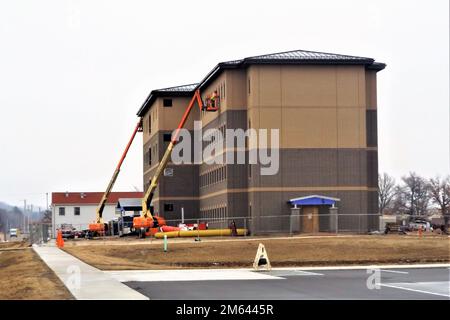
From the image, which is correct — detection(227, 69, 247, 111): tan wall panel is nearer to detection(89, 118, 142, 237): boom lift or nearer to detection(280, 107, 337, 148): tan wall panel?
detection(280, 107, 337, 148): tan wall panel

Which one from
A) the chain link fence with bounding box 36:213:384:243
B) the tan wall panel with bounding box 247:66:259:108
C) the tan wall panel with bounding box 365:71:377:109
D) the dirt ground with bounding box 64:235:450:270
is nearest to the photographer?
the dirt ground with bounding box 64:235:450:270

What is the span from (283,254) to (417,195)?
10467 cm

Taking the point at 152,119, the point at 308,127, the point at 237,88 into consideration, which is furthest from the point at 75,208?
the point at 308,127

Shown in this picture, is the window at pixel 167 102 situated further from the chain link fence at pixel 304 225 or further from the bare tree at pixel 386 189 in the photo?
the bare tree at pixel 386 189

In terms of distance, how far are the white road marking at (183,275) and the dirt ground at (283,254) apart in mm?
2995

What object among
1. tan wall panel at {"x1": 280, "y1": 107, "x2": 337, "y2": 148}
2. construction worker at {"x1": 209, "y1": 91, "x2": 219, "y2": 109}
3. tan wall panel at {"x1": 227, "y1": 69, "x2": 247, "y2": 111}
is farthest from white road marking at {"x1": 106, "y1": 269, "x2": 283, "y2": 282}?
construction worker at {"x1": 209, "y1": 91, "x2": 219, "y2": 109}

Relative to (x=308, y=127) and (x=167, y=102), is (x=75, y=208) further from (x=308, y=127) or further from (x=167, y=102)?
(x=308, y=127)

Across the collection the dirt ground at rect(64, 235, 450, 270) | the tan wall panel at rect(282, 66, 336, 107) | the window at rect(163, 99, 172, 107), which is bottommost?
the dirt ground at rect(64, 235, 450, 270)

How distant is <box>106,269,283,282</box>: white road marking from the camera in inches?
1169

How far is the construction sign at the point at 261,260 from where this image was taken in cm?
3556

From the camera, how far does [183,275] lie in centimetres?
3194

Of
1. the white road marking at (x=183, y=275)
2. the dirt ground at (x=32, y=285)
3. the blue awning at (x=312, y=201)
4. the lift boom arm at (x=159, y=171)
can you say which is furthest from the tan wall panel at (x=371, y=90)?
the dirt ground at (x=32, y=285)

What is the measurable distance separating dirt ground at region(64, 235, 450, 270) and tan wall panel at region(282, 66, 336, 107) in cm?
2179
